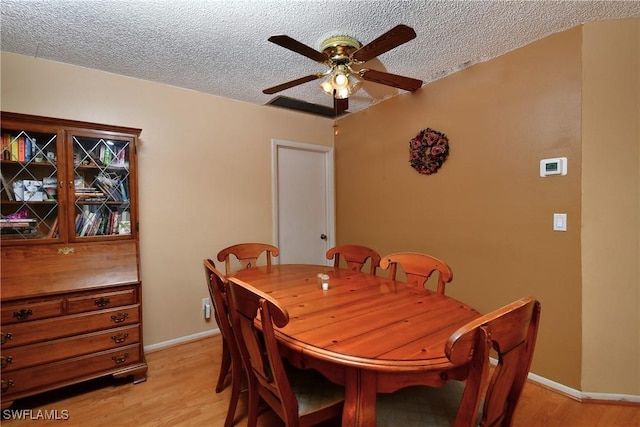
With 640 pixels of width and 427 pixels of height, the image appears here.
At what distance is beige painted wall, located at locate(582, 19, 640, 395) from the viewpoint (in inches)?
71.1

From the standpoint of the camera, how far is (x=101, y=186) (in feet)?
7.53

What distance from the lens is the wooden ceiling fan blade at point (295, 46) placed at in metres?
1.45

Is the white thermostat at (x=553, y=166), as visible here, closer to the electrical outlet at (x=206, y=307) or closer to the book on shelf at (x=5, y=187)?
the electrical outlet at (x=206, y=307)

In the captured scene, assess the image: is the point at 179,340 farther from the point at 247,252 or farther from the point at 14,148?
the point at 14,148

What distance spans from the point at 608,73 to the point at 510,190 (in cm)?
86

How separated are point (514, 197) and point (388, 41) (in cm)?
147

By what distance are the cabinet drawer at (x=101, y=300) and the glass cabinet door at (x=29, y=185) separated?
512 mm

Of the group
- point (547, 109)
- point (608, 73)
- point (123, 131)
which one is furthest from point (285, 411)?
point (608, 73)

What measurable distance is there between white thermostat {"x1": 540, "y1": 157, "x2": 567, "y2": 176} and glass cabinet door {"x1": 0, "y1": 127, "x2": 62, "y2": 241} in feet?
10.8

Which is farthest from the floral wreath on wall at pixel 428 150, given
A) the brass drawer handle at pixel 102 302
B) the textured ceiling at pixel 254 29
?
the brass drawer handle at pixel 102 302

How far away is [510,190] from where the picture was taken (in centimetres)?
221

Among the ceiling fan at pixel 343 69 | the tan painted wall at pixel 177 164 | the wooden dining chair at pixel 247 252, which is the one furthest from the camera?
the wooden dining chair at pixel 247 252

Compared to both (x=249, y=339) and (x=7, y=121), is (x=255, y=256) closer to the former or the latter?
(x=249, y=339)

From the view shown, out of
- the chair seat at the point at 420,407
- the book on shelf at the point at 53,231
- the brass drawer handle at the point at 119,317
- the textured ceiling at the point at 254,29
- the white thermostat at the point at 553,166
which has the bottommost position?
the chair seat at the point at 420,407
